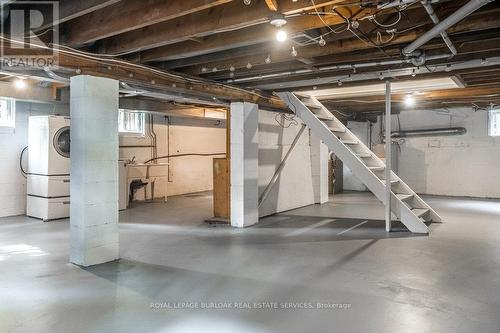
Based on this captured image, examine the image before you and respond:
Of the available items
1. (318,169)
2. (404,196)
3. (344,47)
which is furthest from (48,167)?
(404,196)

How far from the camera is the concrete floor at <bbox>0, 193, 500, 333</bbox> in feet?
8.62

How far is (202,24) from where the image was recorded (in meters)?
3.09

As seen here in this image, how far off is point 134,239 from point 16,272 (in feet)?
4.99

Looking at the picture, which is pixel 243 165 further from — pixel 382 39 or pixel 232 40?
pixel 382 39

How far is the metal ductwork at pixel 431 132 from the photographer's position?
9.41 metres

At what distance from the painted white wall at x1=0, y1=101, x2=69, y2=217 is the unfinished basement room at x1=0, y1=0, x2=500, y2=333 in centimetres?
2

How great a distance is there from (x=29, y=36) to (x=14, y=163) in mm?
4199

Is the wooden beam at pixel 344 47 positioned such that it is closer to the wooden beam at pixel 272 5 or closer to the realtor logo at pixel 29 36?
the wooden beam at pixel 272 5

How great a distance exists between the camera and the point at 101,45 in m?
3.89

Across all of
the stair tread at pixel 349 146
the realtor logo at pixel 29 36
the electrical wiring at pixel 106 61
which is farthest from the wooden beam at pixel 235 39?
the stair tread at pixel 349 146

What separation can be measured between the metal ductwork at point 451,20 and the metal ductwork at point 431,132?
6.84m

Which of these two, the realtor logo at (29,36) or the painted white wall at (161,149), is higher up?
the realtor logo at (29,36)

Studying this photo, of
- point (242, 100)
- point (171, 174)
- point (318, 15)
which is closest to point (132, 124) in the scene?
point (171, 174)

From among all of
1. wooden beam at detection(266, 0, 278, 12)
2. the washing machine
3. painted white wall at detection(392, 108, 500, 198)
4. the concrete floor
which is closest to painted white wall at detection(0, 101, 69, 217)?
the washing machine
